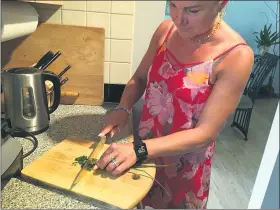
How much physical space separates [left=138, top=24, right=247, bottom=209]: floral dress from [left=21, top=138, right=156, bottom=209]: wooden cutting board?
10 cm

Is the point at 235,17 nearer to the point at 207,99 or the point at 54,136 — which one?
the point at 207,99

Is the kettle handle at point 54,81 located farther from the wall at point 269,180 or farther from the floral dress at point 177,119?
the wall at point 269,180

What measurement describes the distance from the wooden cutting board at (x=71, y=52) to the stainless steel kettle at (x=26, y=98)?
0.60 ft

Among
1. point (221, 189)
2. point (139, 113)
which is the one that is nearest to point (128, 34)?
point (139, 113)

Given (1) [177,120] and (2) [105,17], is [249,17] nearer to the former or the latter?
(1) [177,120]

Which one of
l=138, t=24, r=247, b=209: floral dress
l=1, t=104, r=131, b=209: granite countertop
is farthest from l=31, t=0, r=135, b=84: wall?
l=138, t=24, r=247, b=209: floral dress

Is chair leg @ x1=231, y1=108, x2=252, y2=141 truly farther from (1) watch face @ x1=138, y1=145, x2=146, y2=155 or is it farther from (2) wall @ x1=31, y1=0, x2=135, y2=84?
(2) wall @ x1=31, y1=0, x2=135, y2=84

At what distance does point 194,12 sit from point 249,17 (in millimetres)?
Answer: 312

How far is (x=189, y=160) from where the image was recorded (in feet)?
1.75

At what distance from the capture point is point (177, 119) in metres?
0.47

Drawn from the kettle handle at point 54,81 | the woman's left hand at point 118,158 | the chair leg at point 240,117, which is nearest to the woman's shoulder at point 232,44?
the chair leg at point 240,117

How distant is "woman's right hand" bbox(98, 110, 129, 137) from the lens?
1.64 ft

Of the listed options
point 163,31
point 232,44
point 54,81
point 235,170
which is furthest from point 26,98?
point 235,170

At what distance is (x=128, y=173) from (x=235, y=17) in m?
0.33
